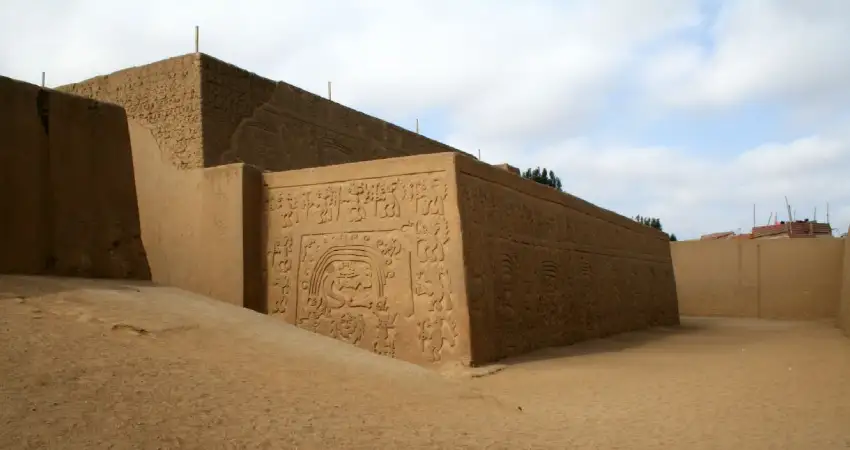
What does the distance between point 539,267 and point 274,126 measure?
4765mm

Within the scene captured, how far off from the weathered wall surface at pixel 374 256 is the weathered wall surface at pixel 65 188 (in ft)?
6.94

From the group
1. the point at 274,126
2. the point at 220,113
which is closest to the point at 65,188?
the point at 220,113

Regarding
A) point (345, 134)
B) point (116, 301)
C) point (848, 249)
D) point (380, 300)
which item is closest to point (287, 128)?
point (345, 134)

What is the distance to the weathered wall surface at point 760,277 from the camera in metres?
17.5

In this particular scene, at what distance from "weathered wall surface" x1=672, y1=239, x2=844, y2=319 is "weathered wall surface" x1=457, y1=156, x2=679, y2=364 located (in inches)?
256

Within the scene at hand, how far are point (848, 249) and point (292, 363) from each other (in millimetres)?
13141

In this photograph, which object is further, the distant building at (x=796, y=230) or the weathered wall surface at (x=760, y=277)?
the distant building at (x=796, y=230)

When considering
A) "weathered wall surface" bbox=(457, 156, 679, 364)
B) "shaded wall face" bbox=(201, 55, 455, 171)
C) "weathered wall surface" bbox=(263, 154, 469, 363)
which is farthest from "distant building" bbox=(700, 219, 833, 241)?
"weathered wall surface" bbox=(263, 154, 469, 363)

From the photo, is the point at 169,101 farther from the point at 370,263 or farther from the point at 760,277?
the point at 760,277

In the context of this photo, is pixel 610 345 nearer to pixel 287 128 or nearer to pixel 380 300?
pixel 380 300

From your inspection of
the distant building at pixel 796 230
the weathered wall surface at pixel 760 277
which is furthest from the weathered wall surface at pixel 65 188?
the distant building at pixel 796 230

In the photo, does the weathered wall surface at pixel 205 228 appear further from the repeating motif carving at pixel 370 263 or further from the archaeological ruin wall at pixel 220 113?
the archaeological ruin wall at pixel 220 113

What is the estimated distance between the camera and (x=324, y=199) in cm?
775

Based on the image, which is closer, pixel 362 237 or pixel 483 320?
pixel 483 320
